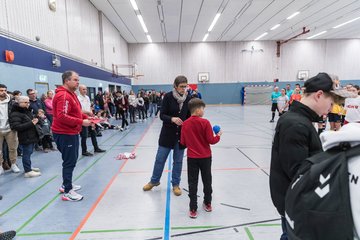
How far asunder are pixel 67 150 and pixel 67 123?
431mm

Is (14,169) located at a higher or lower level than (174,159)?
lower

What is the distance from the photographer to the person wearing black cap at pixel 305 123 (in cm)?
137

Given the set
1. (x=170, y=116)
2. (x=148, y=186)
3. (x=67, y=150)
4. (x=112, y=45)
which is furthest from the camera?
(x=112, y=45)

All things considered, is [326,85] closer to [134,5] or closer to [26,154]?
[26,154]

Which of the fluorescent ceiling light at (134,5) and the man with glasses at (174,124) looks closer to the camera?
the man with glasses at (174,124)

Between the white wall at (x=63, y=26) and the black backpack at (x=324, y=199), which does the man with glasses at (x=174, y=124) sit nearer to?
the black backpack at (x=324, y=199)

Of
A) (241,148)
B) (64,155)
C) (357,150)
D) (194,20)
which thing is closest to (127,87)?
(194,20)

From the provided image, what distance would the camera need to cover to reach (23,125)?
4555mm

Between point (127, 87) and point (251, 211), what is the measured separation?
21907 millimetres

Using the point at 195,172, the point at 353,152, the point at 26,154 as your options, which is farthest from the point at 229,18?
the point at 353,152

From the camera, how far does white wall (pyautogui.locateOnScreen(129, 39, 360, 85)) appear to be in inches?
981

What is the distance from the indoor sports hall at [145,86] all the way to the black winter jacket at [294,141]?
1.43 metres

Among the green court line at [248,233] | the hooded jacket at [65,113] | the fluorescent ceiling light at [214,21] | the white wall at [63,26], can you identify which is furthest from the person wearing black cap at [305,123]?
the fluorescent ceiling light at [214,21]

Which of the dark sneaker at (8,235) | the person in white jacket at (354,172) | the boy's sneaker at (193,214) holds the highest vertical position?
the person in white jacket at (354,172)
